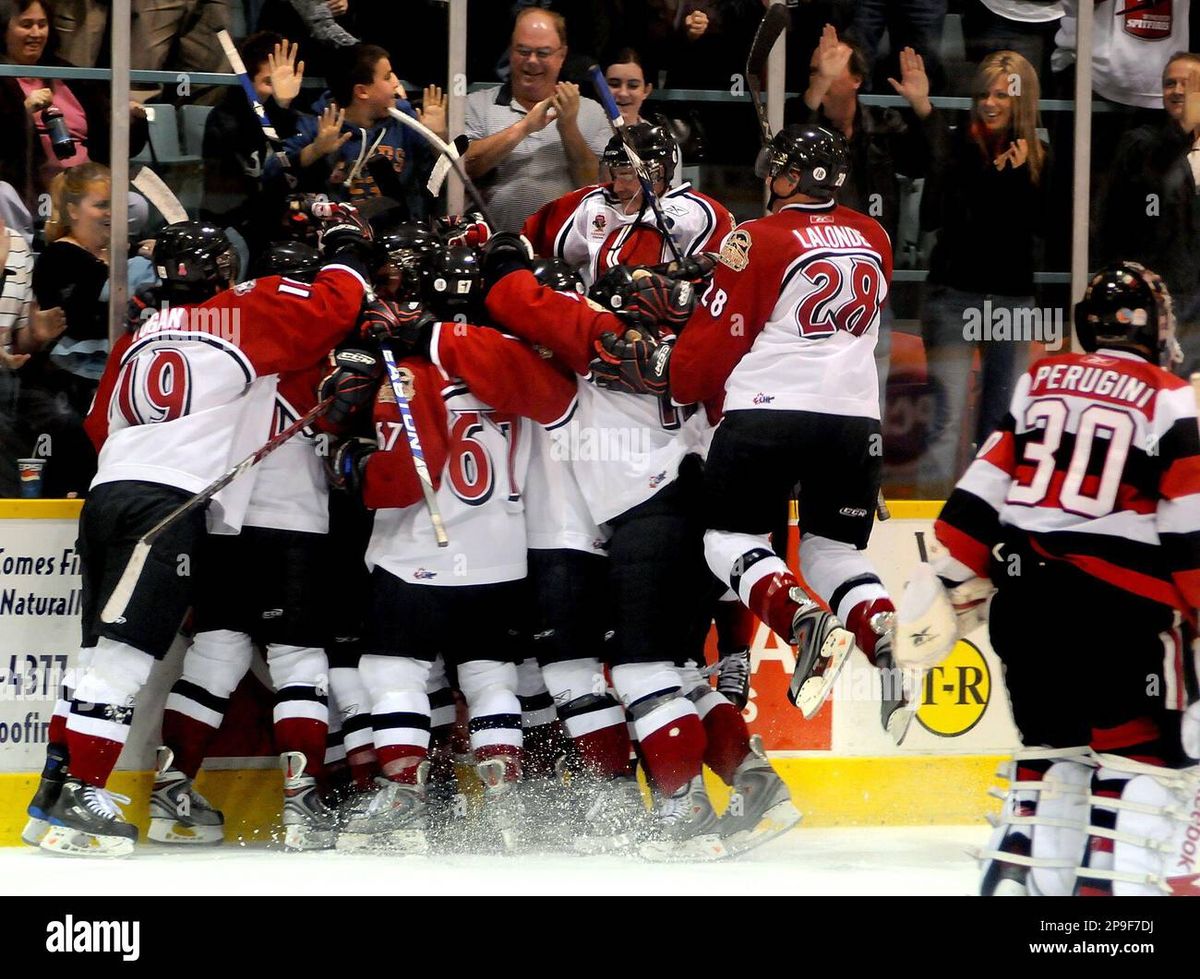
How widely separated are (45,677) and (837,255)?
2.16 m

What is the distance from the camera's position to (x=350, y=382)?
3984mm

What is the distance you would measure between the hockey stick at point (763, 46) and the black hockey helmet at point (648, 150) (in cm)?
38

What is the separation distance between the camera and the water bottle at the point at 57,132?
4465mm

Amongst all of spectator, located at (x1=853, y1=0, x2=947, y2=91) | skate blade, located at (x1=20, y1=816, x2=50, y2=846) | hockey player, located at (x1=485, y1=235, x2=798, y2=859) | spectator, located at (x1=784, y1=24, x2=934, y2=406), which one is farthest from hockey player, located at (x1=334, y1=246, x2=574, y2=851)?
spectator, located at (x1=853, y1=0, x2=947, y2=91)

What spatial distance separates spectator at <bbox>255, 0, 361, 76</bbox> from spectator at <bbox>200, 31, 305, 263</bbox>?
4 centimetres

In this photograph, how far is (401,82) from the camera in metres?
4.67

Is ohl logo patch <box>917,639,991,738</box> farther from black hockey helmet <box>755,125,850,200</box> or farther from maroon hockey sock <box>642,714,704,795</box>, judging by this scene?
black hockey helmet <box>755,125,850,200</box>

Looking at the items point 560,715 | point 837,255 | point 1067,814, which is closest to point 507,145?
point 837,255

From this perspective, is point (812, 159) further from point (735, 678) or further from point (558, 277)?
point (735, 678)

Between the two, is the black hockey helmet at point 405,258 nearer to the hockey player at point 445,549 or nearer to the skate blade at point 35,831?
the hockey player at point 445,549

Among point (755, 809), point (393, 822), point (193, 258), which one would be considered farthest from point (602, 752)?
point (193, 258)

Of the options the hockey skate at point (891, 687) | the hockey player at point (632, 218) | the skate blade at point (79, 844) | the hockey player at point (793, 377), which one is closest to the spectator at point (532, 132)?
the hockey player at point (632, 218)

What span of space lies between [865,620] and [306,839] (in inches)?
54.6
